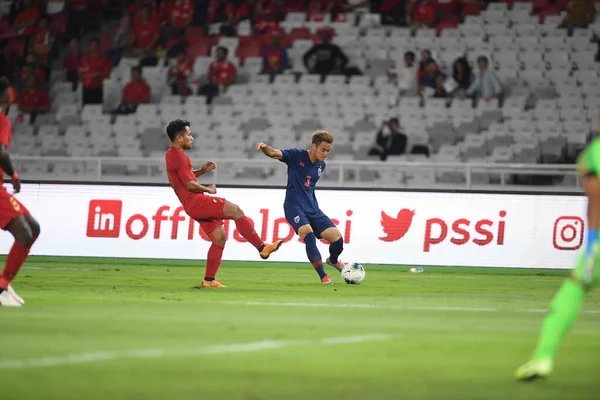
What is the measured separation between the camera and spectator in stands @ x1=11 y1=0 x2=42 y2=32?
3080 cm

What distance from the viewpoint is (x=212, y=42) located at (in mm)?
29359

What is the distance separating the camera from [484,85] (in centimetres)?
2570

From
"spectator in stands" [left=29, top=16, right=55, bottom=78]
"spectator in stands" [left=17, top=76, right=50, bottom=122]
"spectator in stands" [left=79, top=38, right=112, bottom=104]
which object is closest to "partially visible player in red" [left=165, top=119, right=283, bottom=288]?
"spectator in stands" [left=79, top=38, right=112, bottom=104]

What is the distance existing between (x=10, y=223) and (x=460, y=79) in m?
17.2

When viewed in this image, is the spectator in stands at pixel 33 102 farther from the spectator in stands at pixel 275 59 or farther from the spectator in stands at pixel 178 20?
the spectator in stands at pixel 275 59

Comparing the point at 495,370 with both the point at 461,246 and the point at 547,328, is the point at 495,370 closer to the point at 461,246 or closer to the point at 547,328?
the point at 547,328

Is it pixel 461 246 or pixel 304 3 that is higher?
pixel 304 3

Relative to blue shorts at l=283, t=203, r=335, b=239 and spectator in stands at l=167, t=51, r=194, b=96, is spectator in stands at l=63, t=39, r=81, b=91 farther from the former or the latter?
blue shorts at l=283, t=203, r=335, b=239

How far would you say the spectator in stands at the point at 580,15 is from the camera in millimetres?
27484

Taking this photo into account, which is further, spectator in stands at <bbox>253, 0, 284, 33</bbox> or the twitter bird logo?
spectator in stands at <bbox>253, 0, 284, 33</bbox>

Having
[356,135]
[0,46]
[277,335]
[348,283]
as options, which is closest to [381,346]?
[277,335]

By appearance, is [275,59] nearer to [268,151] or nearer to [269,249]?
[268,151]

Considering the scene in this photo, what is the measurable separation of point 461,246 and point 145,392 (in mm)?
13577

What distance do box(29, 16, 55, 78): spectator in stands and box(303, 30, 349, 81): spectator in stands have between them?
772 centimetres
